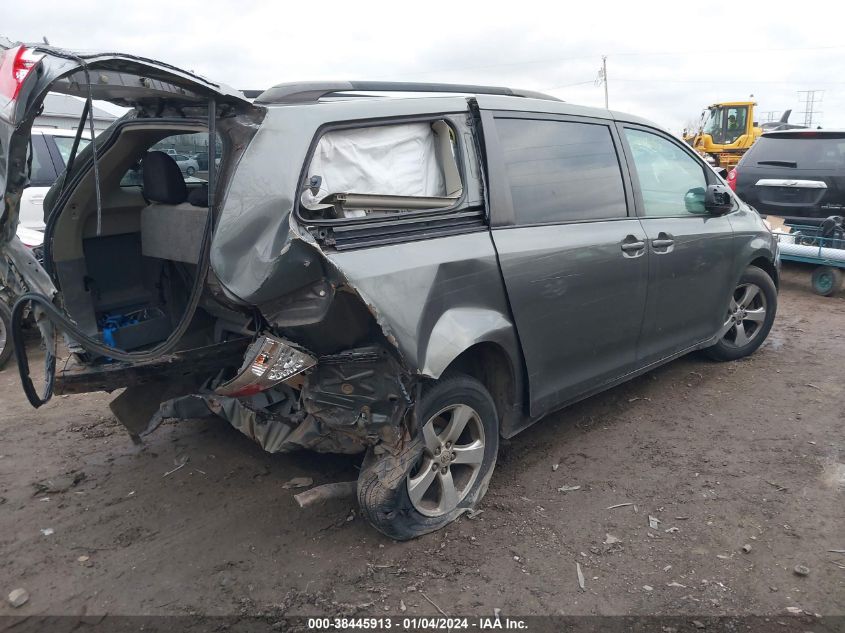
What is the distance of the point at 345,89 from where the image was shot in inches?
131

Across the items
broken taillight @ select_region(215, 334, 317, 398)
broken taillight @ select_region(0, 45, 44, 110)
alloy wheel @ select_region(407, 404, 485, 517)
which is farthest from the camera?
alloy wheel @ select_region(407, 404, 485, 517)

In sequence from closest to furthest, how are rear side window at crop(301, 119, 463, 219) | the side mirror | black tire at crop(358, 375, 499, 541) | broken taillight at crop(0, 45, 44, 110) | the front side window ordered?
broken taillight at crop(0, 45, 44, 110) < rear side window at crop(301, 119, 463, 219) < black tire at crop(358, 375, 499, 541) < the front side window < the side mirror

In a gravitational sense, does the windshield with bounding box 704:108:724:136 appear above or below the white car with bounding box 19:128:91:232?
below

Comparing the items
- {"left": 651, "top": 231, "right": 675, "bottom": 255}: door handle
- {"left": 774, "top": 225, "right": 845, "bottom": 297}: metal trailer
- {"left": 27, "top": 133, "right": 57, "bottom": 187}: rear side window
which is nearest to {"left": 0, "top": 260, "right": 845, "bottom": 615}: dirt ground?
{"left": 651, "top": 231, "right": 675, "bottom": 255}: door handle

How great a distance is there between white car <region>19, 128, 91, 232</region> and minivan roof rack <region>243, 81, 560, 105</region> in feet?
14.1

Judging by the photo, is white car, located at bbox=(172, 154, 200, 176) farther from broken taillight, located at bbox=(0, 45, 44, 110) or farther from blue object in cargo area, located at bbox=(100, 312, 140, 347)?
broken taillight, located at bbox=(0, 45, 44, 110)

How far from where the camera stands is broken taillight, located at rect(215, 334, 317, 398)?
2654 mm

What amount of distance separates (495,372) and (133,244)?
2.20 meters

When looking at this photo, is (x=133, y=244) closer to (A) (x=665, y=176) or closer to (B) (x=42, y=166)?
(A) (x=665, y=176)

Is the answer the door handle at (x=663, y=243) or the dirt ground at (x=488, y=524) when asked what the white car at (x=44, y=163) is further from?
the door handle at (x=663, y=243)

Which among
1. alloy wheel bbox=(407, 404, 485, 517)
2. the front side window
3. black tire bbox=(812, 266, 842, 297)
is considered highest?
the front side window

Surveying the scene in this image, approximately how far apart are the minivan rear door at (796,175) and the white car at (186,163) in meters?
7.44


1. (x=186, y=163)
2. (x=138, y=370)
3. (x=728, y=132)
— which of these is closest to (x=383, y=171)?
(x=186, y=163)

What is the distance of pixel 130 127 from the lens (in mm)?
3215
